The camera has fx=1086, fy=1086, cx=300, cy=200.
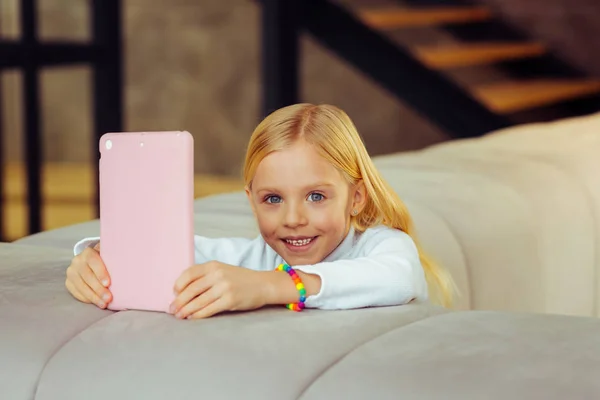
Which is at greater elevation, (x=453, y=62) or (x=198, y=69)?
(x=453, y=62)

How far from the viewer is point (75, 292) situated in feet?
3.94

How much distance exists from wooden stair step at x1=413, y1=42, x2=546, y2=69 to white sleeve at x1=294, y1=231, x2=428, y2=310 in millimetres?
2969

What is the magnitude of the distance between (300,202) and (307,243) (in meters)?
0.07

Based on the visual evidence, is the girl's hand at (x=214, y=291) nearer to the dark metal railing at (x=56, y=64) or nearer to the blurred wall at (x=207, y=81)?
the dark metal railing at (x=56, y=64)

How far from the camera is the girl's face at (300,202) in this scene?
4.33 ft

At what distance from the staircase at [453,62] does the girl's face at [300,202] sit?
2.78 meters

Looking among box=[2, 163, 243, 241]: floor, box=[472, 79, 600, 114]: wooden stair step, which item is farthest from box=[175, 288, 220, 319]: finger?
box=[2, 163, 243, 241]: floor

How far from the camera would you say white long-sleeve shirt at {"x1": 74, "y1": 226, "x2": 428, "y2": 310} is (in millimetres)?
1192

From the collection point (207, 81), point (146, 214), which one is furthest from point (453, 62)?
point (146, 214)

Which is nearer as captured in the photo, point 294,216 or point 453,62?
point 294,216

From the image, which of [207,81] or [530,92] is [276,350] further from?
[207,81]

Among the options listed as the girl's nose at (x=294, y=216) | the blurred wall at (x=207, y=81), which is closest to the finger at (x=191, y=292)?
the girl's nose at (x=294, y=216)

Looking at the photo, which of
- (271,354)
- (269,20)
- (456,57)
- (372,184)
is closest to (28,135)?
(269,20)

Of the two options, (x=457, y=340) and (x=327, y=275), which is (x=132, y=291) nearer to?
(x=327, y=275)
